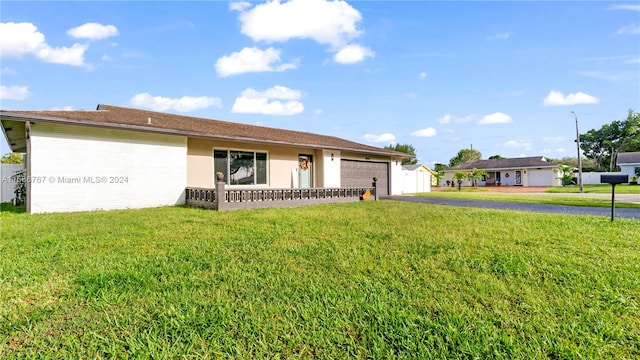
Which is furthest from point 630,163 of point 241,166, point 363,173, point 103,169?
point 103,169

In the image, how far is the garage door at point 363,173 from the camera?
15641 millimetres

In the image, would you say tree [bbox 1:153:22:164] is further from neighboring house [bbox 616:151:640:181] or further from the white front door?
neighboring house [bbox 616:151:640:181]

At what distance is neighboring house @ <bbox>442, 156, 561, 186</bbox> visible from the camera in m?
Result: 34.7

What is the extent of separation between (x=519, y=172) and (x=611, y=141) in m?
24.9

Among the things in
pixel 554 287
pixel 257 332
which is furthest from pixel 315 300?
pixel 554 287

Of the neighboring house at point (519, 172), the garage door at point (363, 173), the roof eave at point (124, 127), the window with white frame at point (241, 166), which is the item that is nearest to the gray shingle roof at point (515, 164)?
the neighboring house at point (519, 172)

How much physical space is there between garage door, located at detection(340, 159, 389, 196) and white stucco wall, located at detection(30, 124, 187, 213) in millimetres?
8168

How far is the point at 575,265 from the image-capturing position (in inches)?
141

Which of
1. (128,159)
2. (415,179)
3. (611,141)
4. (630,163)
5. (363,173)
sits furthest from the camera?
(611,141)

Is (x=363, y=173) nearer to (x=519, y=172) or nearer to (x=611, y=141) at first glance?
(x=519, y=172)

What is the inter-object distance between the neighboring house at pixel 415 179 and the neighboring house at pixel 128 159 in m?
13.8

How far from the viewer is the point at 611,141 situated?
47594mm

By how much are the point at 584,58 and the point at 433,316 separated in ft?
40.1

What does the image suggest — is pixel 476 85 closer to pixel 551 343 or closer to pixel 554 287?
pixel 554 287
